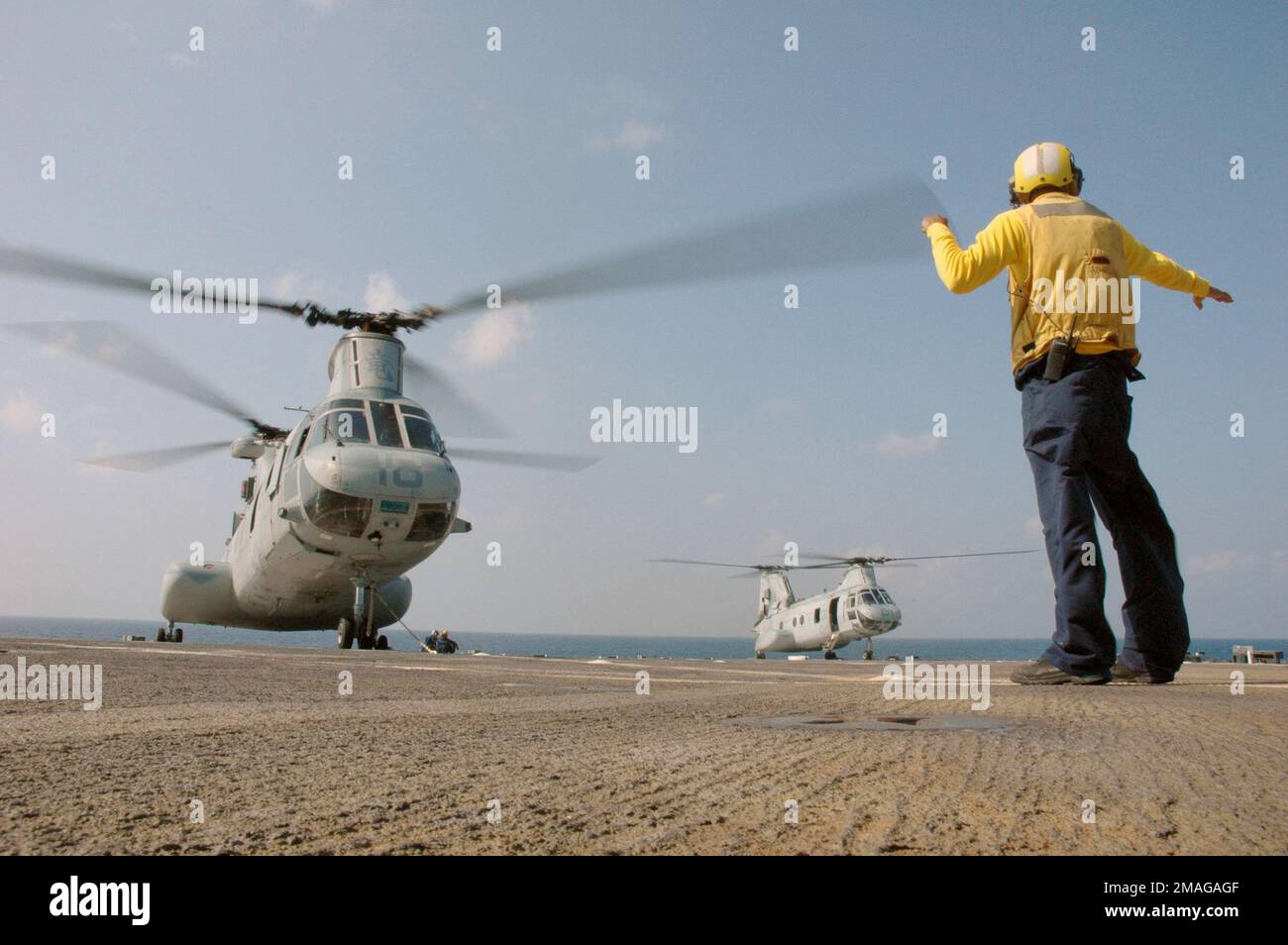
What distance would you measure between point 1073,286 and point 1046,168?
2.35 feet

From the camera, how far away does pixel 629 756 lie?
253 cm

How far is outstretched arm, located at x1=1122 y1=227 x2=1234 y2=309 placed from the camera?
414 cm

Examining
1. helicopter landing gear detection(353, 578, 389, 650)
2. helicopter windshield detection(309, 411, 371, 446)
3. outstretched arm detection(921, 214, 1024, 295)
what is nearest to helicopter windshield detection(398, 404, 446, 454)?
helicopter windshield detection(309, 411, 371, 446)

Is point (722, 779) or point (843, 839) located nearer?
point (843, 839)

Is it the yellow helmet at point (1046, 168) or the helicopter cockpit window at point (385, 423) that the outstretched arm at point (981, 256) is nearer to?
the yellow helmet at point (1046, 168)

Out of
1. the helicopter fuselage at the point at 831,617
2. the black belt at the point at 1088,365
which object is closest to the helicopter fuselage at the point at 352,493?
the black belt at the point at 1088,365

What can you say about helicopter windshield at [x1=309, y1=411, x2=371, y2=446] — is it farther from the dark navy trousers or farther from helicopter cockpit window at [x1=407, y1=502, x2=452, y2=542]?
the dark navy trousers

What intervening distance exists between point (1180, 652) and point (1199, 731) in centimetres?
52

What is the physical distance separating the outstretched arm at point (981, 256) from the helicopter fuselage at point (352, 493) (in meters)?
10.9

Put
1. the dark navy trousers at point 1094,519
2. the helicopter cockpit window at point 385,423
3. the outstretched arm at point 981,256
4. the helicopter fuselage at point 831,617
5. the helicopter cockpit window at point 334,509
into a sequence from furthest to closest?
the helicopter fuselage at point 831,617 < the helicopter cockpit window at point 385,423 < the helicopter cockpit window at point 334,509 < the outstretched arm at point 981,256 < the dark navy trousers at point 1094,519

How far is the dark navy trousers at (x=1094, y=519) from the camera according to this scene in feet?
12.0
